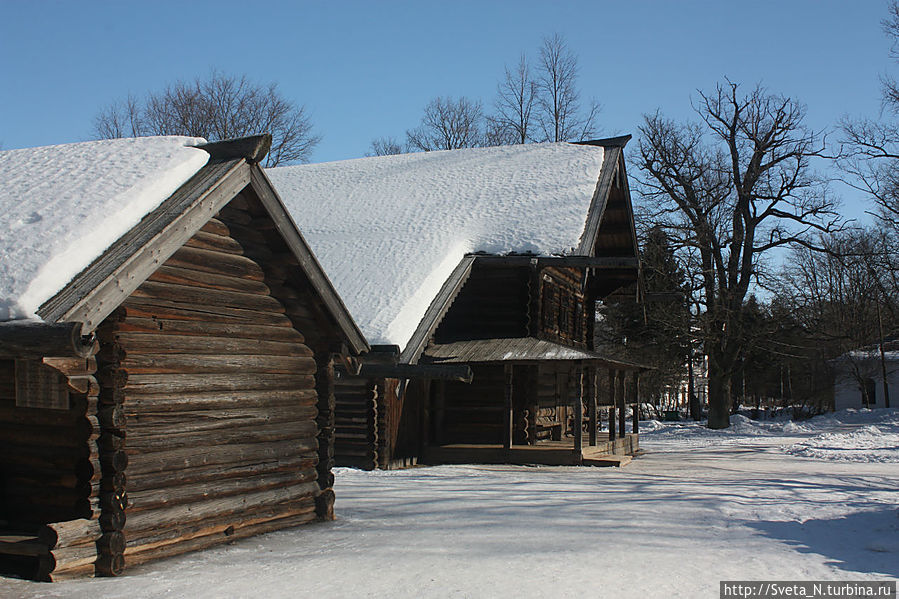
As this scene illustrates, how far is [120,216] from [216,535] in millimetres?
3513

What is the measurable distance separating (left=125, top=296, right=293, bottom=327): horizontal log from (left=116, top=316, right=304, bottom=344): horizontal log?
4 cm

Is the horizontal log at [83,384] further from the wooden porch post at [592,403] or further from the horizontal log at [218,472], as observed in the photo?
the wooden porch post at [592,403]

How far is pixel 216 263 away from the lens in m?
9.09

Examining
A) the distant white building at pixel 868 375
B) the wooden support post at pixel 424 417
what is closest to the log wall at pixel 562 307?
the wooden support post at pixel 424 417

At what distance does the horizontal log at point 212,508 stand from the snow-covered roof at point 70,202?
7.89ft

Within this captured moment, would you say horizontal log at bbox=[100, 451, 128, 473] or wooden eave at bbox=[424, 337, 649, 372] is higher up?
wooden eave at bbox=[424, 337, 649, 372]

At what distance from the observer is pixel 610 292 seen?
2833 cm

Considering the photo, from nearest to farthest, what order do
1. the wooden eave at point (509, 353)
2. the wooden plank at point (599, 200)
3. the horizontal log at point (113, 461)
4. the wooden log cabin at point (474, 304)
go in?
1. the horizontal log at point (113, 461)
2. the wooden log cabin at point (474, 304)
3. the wooden eave at point (509, 353)
4. the wooden plank at point (599, 200)

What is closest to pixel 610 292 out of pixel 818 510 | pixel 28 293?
pixel 818 510

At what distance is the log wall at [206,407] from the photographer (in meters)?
7.81

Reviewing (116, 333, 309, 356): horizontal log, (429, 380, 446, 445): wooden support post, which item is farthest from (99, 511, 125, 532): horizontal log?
(429, 380, 446, 445): wooden support post

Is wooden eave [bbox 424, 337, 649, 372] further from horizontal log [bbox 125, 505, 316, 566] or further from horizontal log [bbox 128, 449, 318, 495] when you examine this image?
horizontal log [bbox 125, 505, 316, 566]

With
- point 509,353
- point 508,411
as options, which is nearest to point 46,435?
point 509,353

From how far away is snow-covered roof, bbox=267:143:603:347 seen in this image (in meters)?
17.6
